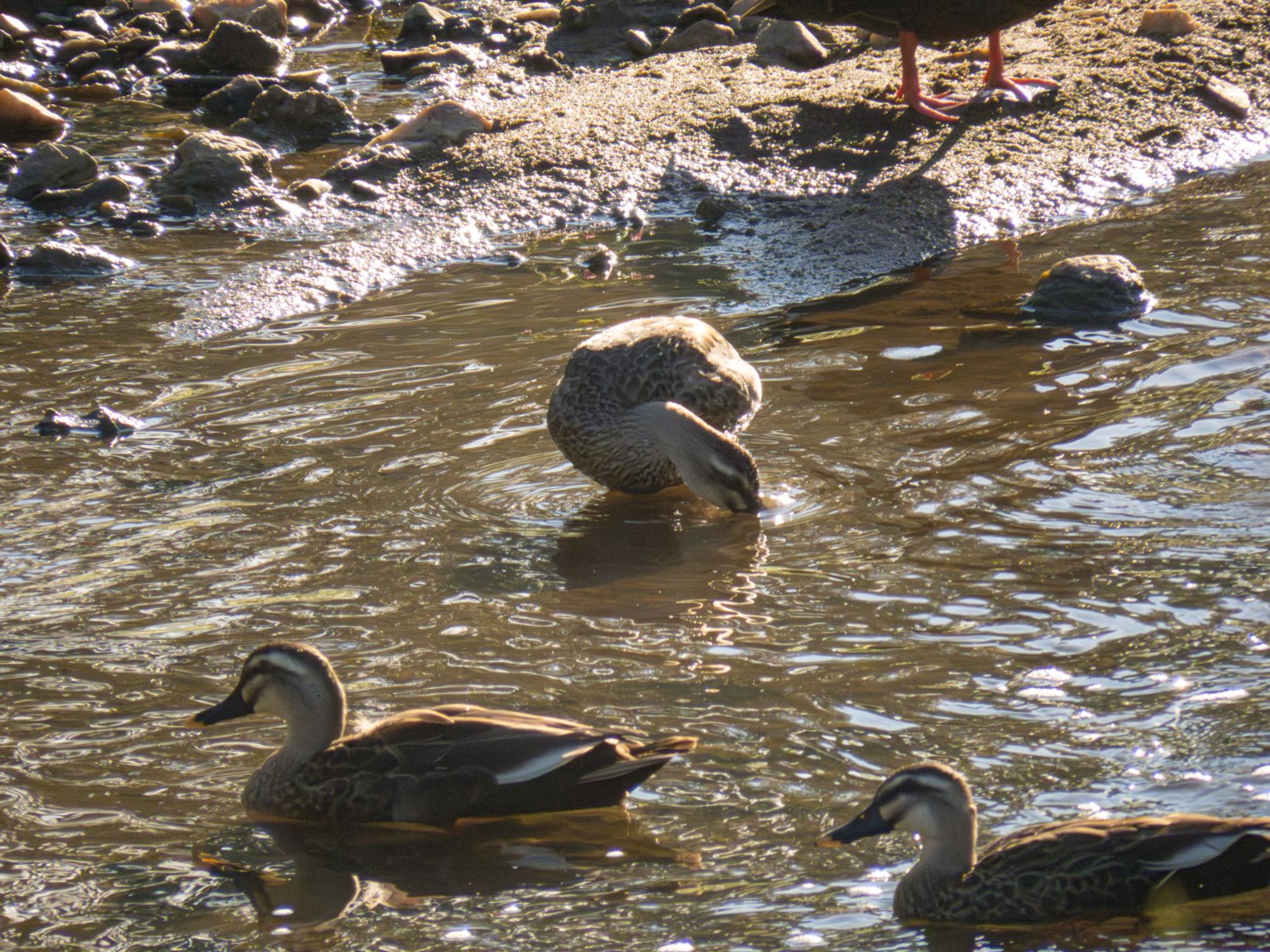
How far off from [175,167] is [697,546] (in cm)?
688

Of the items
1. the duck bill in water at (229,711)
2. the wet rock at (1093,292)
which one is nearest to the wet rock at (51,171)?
the wet rock at (1093,292)

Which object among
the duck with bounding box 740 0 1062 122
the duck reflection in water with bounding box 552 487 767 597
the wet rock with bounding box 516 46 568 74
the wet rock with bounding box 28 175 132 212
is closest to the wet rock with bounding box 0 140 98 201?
the wet rock with bounding box 28 175 132 212

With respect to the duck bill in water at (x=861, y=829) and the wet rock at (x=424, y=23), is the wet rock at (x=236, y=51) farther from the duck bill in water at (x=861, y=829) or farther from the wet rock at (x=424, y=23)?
the duck bill in water at (x=861, y=829)

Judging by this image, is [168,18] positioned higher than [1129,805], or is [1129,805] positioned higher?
[168,18]

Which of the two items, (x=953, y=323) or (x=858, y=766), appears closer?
(x=858, y=766)

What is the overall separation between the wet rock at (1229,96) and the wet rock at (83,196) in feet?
26.4

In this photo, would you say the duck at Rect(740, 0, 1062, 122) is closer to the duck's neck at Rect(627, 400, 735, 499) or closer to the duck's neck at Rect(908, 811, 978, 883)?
the duck's neck at Rect(627, 400, 735, 499)

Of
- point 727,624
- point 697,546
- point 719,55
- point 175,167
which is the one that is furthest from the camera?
point 719,55

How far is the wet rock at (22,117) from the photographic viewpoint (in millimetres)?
13461

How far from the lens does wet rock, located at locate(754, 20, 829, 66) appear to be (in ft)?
44.1

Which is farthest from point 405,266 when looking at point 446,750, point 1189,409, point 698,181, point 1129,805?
point 1129,805

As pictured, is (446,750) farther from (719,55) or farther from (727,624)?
(719,55)

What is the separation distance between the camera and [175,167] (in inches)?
474

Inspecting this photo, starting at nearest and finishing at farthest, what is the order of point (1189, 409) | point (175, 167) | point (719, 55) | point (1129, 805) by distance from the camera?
1. point (1129, 805)
2. point (1189, 409)
3. point (175, 167)
4. point (719, 55)
